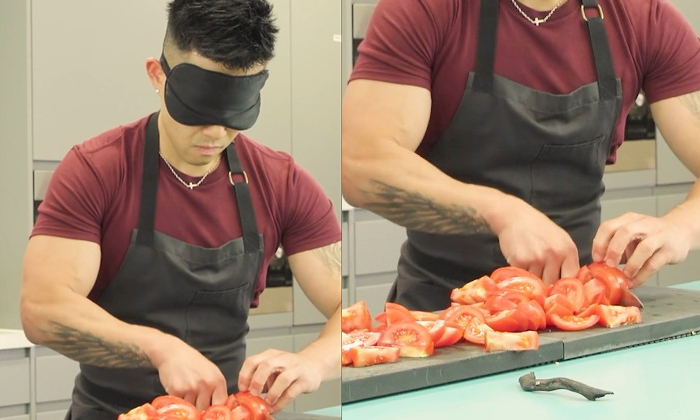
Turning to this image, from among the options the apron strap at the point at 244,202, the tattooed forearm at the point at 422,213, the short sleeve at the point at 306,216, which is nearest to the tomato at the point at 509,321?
the tattooed forearm at the point at 422,213

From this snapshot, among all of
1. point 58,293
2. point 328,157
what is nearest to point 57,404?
point 58,293

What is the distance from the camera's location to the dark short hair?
1.11 meters

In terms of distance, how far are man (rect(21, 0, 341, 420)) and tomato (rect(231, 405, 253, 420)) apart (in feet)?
0.07

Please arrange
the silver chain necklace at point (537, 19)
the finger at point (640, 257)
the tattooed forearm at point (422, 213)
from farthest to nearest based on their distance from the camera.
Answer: the silver chain necklace at point (537, 19) < the finger at point (640, 257) < the tattooed forearm at point (422, 213)

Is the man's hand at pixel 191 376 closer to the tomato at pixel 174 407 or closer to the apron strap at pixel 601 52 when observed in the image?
the tomato at pixel 174 407

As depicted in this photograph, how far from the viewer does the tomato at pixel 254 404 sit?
118cm

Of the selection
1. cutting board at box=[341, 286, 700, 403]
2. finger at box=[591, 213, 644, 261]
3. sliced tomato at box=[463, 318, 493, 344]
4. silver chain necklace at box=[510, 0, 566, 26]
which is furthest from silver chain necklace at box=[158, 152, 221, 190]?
silver chain necklace at box=[510, 0, 566, 26]

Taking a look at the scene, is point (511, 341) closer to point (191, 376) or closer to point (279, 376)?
point (279, 376)

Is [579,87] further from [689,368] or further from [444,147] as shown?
[689,368]

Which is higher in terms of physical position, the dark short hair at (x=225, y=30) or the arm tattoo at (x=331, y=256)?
the dark short hair at (x=225, y=30)

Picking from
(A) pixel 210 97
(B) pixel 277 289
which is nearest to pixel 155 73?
(A) pixel 210 97

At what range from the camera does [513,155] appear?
6.72 ft

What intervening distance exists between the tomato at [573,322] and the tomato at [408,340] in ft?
0.94

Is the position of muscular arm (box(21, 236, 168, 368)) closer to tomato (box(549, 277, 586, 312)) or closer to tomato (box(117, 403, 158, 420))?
tomato (box(117, 403, 158, 420))
